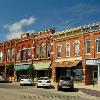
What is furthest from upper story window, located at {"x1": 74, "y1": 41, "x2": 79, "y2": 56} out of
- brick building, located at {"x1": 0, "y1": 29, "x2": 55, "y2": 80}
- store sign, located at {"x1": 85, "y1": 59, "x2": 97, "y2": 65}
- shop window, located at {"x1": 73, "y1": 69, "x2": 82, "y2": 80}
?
brick building, located at {"x1": 0, "y1": 29, "x2": 55, "y2": 80}

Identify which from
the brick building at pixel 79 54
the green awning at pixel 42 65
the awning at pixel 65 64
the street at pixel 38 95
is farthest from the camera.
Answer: the green awning at pixel 42 65

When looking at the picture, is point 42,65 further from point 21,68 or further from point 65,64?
point 21,68

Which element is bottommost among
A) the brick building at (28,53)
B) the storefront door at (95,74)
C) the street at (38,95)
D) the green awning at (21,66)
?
the street at (38,95)

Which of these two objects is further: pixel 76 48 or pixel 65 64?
pixel 65 64

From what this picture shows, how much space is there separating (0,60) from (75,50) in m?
30.2

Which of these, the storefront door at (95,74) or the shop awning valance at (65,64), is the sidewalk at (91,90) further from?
the shop awning valance at (65,64)

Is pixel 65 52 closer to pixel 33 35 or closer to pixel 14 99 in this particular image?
pixel 33 35

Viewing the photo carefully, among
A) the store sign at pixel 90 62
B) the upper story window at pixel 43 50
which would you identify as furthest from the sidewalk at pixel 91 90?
the upper story window at pixel 43 50

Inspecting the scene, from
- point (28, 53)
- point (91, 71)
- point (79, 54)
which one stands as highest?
point (28, 53)

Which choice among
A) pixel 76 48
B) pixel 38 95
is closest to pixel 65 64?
pixel 76 48

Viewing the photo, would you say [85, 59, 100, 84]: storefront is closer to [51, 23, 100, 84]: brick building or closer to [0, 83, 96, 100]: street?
[51, 23, 100, 84]: brick building

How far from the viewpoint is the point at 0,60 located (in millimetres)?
78500

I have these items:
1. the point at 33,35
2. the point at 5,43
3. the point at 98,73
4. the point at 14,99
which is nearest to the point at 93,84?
the point at 98,73

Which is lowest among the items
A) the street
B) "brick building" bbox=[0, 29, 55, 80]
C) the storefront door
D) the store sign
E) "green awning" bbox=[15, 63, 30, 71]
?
the street
